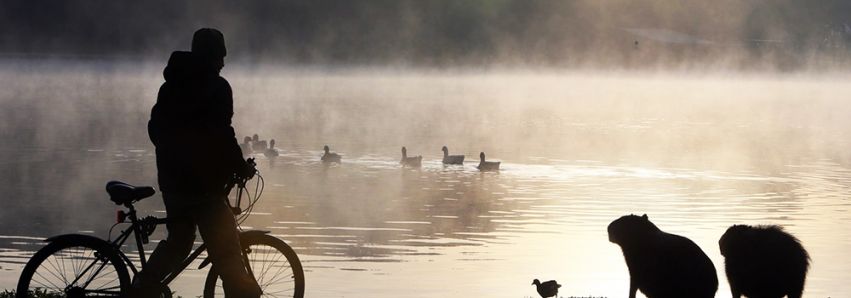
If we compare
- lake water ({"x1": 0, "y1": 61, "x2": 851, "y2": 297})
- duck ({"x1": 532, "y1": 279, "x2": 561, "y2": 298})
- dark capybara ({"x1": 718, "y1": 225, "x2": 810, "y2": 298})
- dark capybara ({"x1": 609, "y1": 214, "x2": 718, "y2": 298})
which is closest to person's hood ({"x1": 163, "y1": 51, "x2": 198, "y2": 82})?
dark capybara ({"x1": 609, "y1": 214, "x2": 718, "y2": 298})

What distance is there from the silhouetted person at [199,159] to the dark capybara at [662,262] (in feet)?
12.8

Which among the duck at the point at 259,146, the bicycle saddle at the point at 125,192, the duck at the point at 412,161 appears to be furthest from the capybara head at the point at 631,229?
the duck at the point at 259,146

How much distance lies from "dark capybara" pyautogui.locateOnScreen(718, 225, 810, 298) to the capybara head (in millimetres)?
827

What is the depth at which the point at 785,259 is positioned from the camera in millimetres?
13180

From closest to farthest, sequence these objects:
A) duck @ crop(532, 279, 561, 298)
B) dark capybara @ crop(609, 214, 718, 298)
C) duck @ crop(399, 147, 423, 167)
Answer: dark capybara @ crop(609, 214, 718, 298) → duck @ crop(532, 279, 561, 298) → duck @ crop(399, 147, 423, 167)

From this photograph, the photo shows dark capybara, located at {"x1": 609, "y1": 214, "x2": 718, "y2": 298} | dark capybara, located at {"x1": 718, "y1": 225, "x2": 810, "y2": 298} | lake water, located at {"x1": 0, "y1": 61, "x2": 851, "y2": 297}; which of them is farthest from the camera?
lake water, located at {"x1": 0, "y1": 61, "x2": 851, "y2": 297}

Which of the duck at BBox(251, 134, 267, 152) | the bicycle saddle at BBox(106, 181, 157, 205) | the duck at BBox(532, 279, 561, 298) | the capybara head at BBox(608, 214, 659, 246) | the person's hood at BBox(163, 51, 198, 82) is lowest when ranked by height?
the duck at BBox(532, 279, 561, 298)

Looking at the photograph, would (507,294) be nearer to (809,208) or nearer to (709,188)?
(809,208)

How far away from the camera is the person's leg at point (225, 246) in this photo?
11.1m

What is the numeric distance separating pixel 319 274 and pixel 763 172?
25.5m

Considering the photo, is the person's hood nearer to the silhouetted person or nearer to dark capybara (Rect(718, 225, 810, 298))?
the silhouetted person

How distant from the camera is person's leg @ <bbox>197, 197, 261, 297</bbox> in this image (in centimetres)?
1105

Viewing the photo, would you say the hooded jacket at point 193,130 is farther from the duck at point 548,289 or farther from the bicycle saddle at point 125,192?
the duck at point 548,289

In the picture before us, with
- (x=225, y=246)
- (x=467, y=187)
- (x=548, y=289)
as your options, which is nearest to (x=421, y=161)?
(x=467, y=187)
